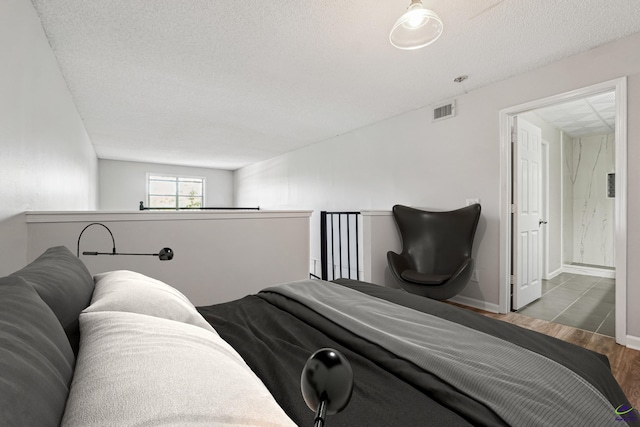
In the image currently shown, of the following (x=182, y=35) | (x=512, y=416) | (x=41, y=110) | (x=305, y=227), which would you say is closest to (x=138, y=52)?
(x=182, y=35)

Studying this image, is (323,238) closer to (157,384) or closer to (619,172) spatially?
(619,172)

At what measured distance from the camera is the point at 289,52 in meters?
2.57

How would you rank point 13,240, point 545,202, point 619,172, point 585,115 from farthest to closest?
point 545,202
point 585,115
point 619,172
point 13,240

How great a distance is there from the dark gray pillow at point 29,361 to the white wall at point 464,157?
348 cm

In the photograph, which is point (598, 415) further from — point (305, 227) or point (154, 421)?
point (305, 227)

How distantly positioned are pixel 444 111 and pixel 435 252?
1.72 metres

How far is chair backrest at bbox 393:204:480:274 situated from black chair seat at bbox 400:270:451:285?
0.74ft

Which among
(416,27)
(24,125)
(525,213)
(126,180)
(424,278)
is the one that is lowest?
(424,278)

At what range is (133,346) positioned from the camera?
0.60 meters

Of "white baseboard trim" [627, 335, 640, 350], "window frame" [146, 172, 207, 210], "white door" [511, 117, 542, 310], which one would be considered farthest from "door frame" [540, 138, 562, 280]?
"window frame" [146, 172, 207, 210]

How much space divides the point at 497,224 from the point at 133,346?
344cm

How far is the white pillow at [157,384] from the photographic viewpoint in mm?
424

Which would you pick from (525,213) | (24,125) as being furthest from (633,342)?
(24,125)

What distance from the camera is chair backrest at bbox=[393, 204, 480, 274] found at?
10.4ft
